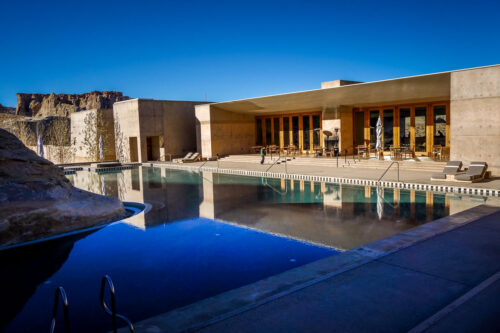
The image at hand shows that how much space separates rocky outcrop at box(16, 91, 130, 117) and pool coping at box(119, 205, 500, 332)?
326 feet

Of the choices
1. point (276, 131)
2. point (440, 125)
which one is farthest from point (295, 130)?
point (440, 125)

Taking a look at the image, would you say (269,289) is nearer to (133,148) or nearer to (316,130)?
(316,130)

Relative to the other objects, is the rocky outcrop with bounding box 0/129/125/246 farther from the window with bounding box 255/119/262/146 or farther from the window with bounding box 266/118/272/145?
the window with bounding box 255/119/262/146

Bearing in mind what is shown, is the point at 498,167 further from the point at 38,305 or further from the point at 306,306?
the point at 38,305

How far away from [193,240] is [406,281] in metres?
4.65

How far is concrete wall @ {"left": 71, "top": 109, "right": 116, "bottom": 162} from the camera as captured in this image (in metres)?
29.4

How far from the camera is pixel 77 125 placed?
31.0m

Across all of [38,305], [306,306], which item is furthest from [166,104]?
[306,306]

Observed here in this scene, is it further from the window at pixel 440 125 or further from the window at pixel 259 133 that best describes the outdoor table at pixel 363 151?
the window at pixel 259 133

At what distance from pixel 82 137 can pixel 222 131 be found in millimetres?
11899

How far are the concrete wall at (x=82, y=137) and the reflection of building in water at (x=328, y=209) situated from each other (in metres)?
17.2

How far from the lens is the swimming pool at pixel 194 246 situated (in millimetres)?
5375

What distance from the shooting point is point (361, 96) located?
1909cm

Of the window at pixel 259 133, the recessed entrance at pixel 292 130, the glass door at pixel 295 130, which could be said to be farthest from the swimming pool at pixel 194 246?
the window at pixel 259 133
